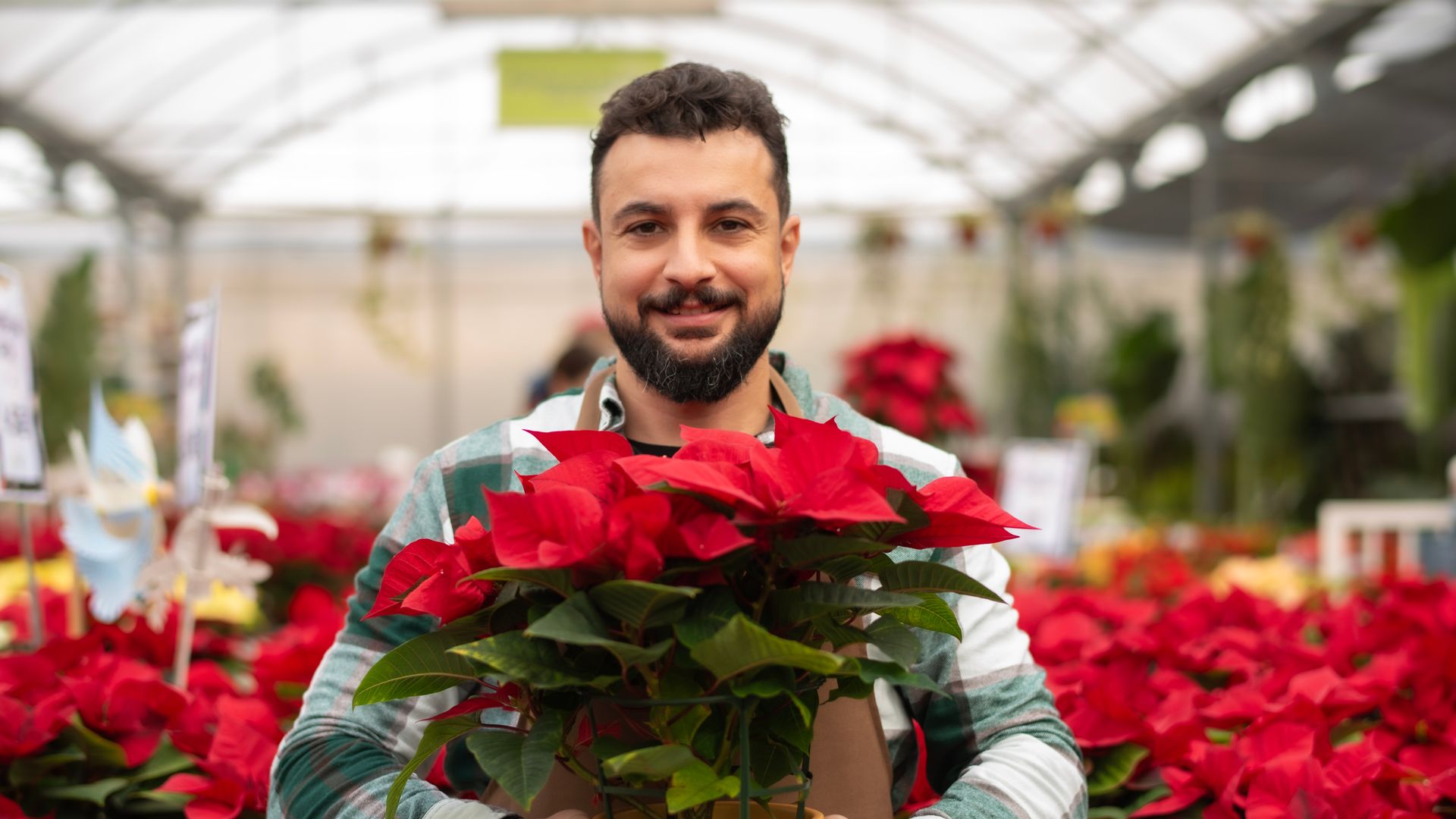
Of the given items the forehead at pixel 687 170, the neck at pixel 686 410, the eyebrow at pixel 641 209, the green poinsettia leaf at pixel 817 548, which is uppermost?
the forehead at pixel 687 170

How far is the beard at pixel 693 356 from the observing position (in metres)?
1.36

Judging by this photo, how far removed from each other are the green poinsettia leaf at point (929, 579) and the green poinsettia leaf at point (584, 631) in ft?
0.60

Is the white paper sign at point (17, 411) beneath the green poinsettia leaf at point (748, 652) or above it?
above

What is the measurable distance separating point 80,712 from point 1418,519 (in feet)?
11.5

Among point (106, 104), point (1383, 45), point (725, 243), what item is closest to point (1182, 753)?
point (725, 243)

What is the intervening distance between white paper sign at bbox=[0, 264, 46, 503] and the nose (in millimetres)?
1161

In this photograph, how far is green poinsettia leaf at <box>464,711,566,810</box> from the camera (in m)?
0.92

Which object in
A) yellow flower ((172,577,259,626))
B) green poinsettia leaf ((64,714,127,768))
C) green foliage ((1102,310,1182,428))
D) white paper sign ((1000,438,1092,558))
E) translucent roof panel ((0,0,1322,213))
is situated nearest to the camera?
green poinsettia leaf ((64,714,127,768))

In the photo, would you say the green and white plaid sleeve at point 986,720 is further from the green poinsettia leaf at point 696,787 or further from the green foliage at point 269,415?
the green foliage at point 269,415

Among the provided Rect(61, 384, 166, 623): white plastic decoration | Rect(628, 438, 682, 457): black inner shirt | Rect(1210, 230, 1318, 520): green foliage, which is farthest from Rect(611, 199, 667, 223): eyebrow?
Rect(1210, 230, 1318, 520): green foliage

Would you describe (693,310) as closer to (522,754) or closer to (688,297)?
(688,297)

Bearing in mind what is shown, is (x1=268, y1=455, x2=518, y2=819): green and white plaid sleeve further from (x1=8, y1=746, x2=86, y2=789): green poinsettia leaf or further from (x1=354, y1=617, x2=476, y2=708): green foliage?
(x1=8, y1=746, x2=86, y2=789): green poinsettia leaf

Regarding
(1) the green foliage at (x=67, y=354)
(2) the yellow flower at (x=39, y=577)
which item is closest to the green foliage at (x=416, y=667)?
(2) the yellow flower at (x=39, y=577)

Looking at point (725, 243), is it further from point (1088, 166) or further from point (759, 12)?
point (1088, 166)
